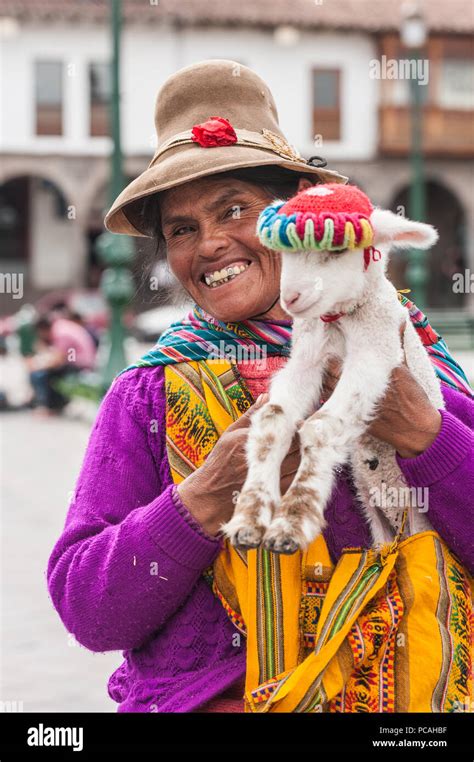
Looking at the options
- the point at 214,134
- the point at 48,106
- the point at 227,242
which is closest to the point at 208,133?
the point at 214,134

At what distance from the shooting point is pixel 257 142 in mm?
2527

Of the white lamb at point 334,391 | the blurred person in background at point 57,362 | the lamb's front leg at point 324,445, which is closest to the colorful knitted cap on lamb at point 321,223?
the white lamb at point 334,391

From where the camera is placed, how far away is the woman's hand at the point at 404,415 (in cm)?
212

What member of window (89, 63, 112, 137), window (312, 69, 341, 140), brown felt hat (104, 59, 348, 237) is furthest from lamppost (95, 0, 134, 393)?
window (312, 69, 341, 140)

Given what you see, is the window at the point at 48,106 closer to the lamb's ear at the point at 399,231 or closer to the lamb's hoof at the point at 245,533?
the lamb's ear at the point at 399,231

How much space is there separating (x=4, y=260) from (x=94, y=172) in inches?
151

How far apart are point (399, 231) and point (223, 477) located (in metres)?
0.60

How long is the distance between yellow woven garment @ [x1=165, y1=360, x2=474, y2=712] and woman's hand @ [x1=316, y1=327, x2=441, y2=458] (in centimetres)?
21

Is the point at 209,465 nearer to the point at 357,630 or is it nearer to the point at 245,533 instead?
the point at 245,533

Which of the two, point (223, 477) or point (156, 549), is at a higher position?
point (223, 477)

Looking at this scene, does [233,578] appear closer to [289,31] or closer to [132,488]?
[132,488]

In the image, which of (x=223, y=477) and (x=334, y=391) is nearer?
(x=334, y=391)

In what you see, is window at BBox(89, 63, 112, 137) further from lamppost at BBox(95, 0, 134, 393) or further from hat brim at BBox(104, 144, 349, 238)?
hat brim at BBox(104, 144, 349, 238)

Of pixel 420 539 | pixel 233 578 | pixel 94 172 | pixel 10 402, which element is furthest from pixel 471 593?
pixel 94 172
